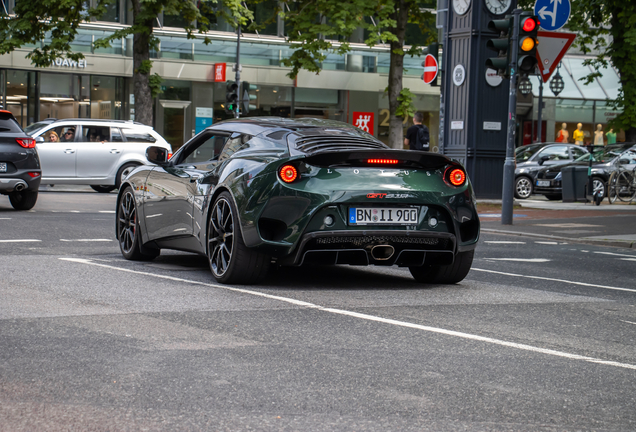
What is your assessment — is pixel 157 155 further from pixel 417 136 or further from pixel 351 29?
pixel 351 29

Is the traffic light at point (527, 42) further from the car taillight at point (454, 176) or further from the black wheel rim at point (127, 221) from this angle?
the car taillight at point (454, 176)

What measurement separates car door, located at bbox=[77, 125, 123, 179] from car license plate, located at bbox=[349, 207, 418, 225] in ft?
55.2

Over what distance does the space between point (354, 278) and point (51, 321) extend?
322 cm

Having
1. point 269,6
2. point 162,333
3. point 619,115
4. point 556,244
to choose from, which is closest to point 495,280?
point 162,333

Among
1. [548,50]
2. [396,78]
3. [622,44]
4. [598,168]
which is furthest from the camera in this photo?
[622,44]

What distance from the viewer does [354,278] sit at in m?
8.41

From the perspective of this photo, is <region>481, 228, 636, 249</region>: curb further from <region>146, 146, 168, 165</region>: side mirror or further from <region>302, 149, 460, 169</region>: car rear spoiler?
<region>146, 146, 168, 165</region>: side mirror

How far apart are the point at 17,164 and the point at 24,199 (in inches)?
29.3

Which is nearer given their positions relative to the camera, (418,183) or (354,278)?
(418,183)

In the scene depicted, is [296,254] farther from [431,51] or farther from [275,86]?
[275,86]

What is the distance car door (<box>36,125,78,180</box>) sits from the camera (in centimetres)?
2266

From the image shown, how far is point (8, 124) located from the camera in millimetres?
16172

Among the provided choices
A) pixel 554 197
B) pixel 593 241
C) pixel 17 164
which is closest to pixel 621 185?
pixel 554 197

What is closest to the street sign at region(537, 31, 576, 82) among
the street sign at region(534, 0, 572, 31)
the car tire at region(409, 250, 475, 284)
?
the street sign at region(534, 0, 572, 31)
